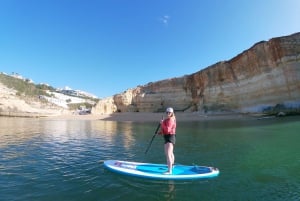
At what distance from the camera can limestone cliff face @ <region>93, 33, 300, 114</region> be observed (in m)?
38.6

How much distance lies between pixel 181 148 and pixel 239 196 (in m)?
8.29

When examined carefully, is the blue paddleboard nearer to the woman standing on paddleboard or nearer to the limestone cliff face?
the woman standing on paddleboard

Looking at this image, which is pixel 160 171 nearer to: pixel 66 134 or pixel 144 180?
pixel 144 180

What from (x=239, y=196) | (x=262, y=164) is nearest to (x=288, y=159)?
(x=262, y=164)

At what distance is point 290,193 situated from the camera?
7512 mm

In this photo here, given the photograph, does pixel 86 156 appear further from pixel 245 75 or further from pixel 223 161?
pixel 245 75

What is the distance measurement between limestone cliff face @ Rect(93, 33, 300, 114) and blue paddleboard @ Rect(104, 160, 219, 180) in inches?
1331

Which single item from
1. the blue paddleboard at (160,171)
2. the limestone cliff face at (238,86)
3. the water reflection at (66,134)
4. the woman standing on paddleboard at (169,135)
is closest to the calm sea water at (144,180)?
the blue paddleboard at (160,171)

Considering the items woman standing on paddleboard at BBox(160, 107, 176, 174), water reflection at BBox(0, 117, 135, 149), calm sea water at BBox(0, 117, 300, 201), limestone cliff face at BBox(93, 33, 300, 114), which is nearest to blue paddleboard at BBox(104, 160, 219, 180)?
Result: calm sea water at BBox(0, 117, 300, 201)

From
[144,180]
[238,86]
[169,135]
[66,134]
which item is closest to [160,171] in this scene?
[144,180]

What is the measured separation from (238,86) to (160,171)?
41.6 m

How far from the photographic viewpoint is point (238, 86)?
157 feet

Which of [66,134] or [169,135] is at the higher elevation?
[169,135]

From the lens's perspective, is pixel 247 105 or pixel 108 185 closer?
pixel 108 185
